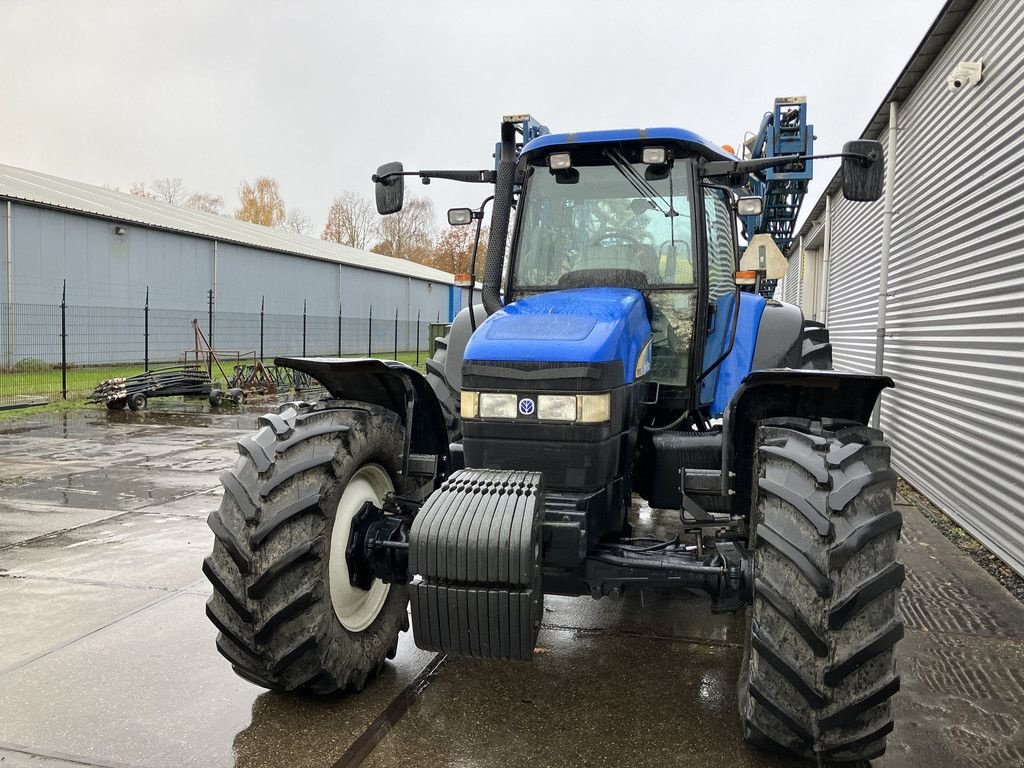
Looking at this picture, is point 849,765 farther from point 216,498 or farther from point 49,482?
point 49,482

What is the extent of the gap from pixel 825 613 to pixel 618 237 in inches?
87.7

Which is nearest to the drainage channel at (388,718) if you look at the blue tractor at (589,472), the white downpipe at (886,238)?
the blue tractor at (589,472)

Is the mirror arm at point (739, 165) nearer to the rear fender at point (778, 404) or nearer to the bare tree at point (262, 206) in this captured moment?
the rear fender at point (778, 404)

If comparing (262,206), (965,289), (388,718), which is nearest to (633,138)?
(388,718)

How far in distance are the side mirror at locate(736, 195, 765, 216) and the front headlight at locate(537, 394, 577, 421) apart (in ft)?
4.90

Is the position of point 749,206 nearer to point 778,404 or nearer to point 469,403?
point 778,404

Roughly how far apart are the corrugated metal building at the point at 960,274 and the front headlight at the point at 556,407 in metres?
3.83

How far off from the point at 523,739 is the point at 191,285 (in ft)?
76.5

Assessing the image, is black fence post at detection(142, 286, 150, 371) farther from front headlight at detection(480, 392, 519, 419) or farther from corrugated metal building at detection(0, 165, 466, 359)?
front headlight at detection(480, 392, 519, 419)

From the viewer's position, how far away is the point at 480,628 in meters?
2.91

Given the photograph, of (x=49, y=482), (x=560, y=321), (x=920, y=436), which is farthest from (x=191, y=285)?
(x=560, y=321)

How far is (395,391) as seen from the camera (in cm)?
386

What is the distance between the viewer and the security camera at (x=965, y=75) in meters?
6.64

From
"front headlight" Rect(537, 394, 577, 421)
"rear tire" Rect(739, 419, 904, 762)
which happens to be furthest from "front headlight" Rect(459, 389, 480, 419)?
"rear tire" Rect(739, 419, 904, 762)
